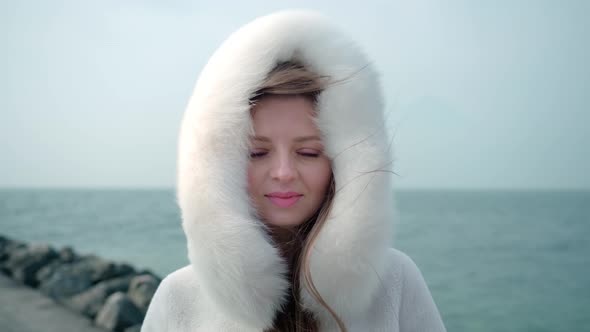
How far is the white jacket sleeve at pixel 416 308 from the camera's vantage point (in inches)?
56.3

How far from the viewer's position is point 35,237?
18641 millimetres

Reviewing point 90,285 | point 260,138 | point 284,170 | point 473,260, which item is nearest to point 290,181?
point 284,170

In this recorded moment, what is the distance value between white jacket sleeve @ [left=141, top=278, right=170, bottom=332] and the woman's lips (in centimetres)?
55

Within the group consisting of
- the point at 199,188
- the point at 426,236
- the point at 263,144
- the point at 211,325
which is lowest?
the point at 426,236

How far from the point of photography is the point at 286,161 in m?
1.27

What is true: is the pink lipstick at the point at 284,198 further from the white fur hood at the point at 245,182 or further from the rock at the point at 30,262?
the rock at the point at 30,262

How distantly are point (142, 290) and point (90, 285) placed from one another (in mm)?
985

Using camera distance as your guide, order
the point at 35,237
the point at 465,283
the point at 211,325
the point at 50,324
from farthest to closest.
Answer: the point at 35,237, the point at 465,283, the point at 50,324, the point at 211,325

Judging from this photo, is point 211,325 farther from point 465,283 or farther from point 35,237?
point 35,237

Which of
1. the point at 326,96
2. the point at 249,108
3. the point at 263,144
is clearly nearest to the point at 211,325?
the point at 263,144

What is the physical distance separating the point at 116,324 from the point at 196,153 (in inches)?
141

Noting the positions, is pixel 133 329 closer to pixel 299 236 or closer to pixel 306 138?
pixel 299 236

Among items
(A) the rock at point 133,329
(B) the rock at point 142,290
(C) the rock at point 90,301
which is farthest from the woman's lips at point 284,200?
(B) the rock at point 142,290

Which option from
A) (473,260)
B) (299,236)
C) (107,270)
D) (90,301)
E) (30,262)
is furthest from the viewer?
(473,260)
